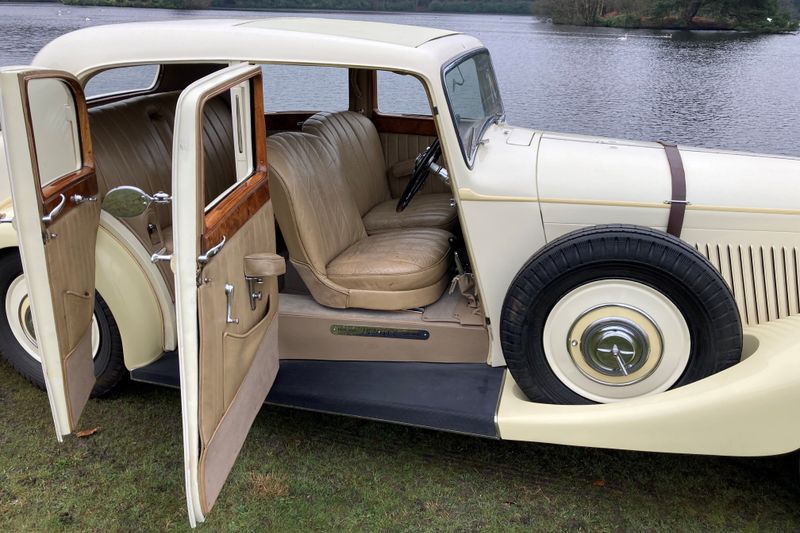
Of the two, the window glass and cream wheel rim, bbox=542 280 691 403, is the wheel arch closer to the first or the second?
the window glass

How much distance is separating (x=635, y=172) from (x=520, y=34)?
14.2m

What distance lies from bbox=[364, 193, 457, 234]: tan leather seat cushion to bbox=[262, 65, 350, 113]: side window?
76cm

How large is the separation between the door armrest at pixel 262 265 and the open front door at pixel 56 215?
2.29 ft

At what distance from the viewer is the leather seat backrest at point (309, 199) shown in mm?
2719

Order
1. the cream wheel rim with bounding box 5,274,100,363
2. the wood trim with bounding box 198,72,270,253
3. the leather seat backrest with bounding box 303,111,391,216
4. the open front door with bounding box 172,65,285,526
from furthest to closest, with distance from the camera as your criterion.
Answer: the leather seat backrest with bounding box 303,111,391,216, the cream wheel rim with bounding box 5,274,100,363, the wood trim with bounding box 198,72,270,253, the open front door with bounding box 172,65,285,526

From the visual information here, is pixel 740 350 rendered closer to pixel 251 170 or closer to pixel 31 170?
pixel 251 170

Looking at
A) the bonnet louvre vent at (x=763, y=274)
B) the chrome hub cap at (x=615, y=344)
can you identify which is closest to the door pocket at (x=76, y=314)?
the chrome hub cap at (x=615, y=344)

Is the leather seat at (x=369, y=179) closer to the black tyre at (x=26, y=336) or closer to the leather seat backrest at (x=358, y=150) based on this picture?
the leather seat backrest at (x=358, y=150)

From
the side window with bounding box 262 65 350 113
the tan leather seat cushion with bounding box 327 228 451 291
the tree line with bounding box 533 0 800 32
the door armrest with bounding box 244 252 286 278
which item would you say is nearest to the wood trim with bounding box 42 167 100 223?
the door armrest with bounding box 244 252 286 278

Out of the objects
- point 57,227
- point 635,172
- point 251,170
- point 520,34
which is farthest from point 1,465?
point 520,34

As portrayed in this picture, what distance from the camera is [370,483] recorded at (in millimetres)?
2633

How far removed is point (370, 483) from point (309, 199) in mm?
1221

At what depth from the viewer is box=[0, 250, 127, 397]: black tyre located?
9.75ft

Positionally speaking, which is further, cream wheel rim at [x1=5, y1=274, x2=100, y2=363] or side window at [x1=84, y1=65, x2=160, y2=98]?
cream wheel rim at [x1=5, y1=274, x2=100, y2=363]
